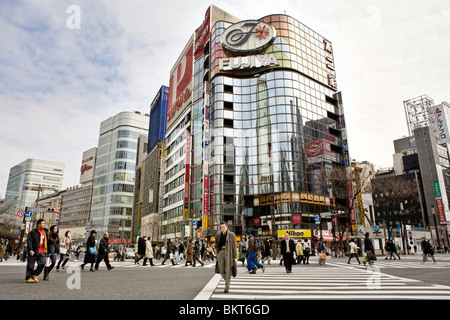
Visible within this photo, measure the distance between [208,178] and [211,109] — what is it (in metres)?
13.0

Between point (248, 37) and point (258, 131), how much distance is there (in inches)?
727

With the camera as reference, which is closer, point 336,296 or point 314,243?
point 336,296

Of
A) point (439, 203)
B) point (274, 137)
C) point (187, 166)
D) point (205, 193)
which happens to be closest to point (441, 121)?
point (439, 203)

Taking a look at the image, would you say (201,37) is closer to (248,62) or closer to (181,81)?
(181,81)

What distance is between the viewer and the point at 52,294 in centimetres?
597

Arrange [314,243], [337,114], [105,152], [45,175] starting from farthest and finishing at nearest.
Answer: [45,175]
[105,152]
[337,114]
[314,243]


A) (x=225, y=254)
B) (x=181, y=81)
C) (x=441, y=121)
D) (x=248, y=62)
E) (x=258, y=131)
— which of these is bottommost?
(x=225, y=254)

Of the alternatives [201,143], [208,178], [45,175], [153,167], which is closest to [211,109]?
[201,143]

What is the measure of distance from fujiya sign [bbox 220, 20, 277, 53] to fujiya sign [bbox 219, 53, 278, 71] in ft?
5.16

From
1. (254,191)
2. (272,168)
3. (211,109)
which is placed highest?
(211,109)

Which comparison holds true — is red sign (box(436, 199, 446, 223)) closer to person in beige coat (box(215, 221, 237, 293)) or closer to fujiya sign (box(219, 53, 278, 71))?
fujiya sign (box(219, 53, 278, 71))

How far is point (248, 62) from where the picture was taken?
57.7 m

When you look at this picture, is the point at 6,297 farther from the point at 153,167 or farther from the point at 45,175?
the point at 45,175
